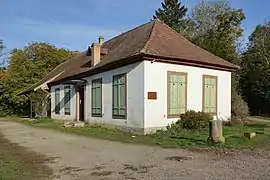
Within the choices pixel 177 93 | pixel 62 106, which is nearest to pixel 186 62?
pixel 177 93

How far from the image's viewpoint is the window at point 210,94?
64.5ft

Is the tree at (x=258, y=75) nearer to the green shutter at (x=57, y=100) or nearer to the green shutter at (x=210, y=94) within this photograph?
the green shutter at (x=210, y=94)

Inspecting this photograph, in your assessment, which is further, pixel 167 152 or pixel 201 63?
pixel 201 63

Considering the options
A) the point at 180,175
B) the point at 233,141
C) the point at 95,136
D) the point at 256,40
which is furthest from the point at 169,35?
the point at 256,40

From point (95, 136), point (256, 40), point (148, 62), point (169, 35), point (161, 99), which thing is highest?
point (256, 40)

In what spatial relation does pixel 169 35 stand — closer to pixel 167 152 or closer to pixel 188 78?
pixel 188 78

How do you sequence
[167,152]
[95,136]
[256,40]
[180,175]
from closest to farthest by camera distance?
[180,175], [167,152], [95,136], [256,40]

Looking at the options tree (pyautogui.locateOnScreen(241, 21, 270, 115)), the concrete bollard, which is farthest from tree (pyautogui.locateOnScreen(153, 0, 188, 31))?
the concrete bollard

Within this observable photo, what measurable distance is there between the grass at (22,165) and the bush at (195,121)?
8.03 metres

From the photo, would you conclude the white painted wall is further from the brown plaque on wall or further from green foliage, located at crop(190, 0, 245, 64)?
green foliage, located at crop(190, 0, 245, 64)

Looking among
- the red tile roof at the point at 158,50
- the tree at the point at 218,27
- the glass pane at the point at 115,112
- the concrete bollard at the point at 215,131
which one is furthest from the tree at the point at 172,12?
the concrete bollard at the point at 215,131

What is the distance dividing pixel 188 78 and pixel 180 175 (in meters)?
11.1

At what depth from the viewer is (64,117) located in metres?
28.3

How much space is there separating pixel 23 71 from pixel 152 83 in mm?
33697
